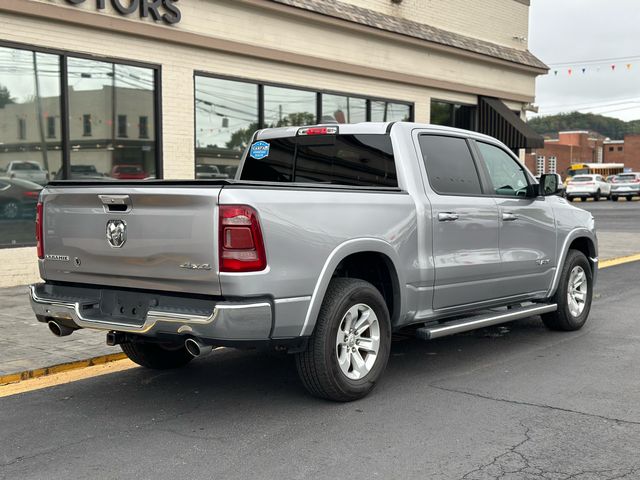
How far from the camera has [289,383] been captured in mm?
5938

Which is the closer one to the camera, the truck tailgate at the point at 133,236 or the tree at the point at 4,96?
the truck tailgate at the point at 133,236

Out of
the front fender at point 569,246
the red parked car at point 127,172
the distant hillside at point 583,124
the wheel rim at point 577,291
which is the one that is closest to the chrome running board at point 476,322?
the front fender at point 569,246

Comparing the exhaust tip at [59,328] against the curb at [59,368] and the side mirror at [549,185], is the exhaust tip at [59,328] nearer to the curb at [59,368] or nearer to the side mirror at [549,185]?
the curb at [59,368]

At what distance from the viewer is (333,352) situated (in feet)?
16.9

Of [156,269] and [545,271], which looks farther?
[545,271]

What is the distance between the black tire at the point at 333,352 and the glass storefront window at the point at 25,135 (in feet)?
22.6

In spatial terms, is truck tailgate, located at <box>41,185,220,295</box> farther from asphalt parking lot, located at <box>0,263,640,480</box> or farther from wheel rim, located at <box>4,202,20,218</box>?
wheel rim, located at <box>4,202,20,218</box>

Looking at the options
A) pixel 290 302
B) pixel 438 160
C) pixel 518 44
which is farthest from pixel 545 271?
pixel 518 44

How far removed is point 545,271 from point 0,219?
721 cm

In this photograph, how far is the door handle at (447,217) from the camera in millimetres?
6068

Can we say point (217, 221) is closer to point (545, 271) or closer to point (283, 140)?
point (283, 140)

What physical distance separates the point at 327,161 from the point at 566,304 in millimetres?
3001

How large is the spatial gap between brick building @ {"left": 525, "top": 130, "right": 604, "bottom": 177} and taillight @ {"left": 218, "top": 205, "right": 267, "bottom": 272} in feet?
234

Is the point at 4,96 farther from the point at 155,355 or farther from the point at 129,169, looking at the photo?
the point at 155,355
